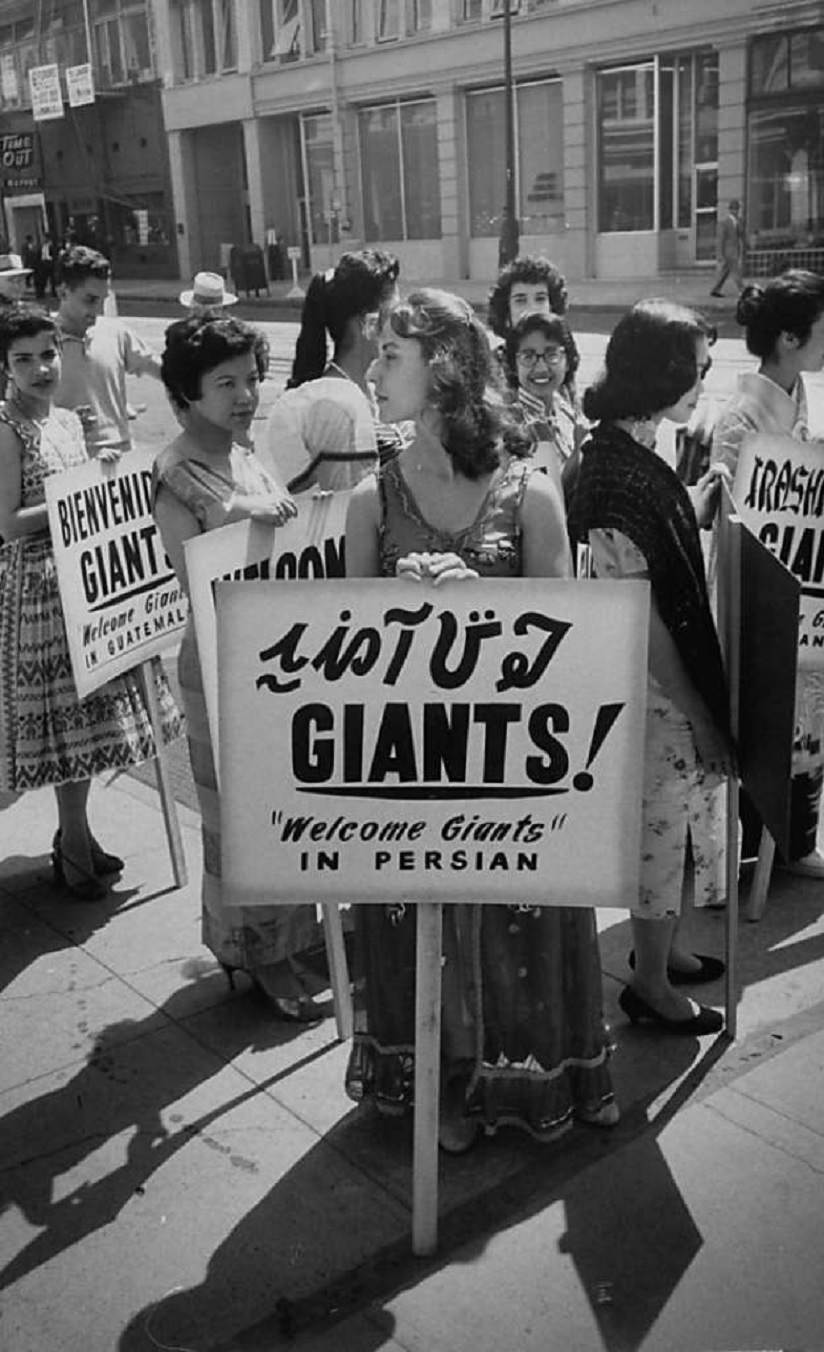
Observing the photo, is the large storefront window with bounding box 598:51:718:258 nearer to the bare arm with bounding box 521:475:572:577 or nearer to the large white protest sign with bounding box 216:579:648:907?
the bare arm with bounding box 521:475:572:577

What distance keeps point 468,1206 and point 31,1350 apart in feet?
3.01

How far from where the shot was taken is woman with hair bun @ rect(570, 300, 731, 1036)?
3238 mm

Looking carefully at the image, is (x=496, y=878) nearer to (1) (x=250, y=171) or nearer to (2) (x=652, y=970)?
(2) (x=652, y=970)

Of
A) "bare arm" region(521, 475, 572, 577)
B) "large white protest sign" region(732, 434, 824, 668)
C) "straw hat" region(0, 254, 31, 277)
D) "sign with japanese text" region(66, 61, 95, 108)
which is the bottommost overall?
"large white protest sign" region(732, 434, 824, 668)

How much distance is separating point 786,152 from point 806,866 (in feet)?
77.4

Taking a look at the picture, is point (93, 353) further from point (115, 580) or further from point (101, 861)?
point (101, 861)

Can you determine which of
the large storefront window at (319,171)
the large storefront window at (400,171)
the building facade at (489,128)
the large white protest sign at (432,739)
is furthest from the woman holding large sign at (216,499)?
the large storefront window at (319,171)

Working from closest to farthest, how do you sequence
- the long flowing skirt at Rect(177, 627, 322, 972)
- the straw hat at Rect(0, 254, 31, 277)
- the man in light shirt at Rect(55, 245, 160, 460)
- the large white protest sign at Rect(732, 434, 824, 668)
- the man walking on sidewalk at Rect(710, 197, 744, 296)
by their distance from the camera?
the long flowing skirt at Rect(177, 627, 322, 972)
the large white protest sign at Rect(732, 434, 824, 668)
the man in light shirt at Rect(55, 245, 160, 460)
the straw hat at Rect(0, 254, 31, 277)
the man walking on sidewalk at Rect(710, 197, 744, 296)

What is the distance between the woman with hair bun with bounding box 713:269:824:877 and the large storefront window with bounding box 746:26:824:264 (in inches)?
859

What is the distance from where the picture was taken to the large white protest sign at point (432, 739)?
255 cm

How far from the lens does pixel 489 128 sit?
1198 inches

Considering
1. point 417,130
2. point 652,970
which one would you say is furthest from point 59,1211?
point 417,130

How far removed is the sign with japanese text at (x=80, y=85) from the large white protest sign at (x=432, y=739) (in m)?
39.1

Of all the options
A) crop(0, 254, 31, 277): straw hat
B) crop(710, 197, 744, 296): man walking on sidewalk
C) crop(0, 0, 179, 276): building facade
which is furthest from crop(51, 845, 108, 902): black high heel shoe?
crop(0, 0, 179, 276): building facade
